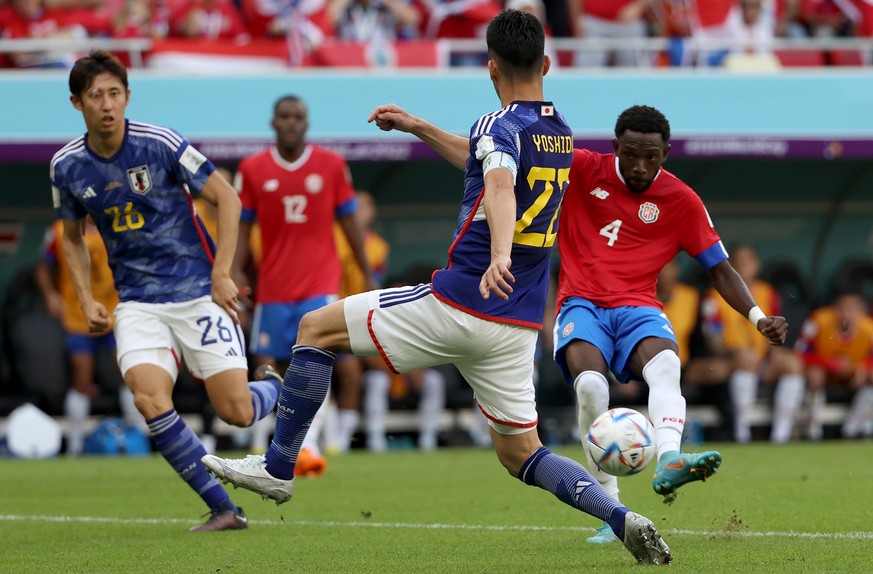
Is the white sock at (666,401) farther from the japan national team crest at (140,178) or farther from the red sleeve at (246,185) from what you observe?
the red sleeve at (246,185)

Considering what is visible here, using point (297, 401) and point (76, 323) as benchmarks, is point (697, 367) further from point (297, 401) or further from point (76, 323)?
point (297, 401)

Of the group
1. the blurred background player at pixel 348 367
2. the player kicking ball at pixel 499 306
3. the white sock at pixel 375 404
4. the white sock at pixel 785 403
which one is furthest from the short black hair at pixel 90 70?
Answer: the white sock at pixel 785 403

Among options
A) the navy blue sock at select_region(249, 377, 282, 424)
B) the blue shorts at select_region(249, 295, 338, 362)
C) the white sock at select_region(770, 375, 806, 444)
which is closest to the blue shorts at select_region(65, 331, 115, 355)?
the blue shorts at select_region(249, 295, 338, 362)

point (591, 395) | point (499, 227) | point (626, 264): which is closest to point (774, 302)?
point (626, 264)

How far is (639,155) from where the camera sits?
285 inches

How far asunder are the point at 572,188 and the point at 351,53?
25.0 feet

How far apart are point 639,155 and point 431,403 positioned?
7.59 m

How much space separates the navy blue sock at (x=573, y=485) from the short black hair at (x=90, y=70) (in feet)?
9.95

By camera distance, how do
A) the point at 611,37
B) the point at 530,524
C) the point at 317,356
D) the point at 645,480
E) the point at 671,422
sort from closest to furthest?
the point at 317,356
the point at 671,422
the point at 530,524
the point at 645,480
the point at 611,37

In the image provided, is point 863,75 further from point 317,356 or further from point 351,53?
point 317,356

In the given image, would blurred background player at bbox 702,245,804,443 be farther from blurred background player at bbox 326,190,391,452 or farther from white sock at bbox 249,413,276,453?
white sock at bbox 249,413,276,453

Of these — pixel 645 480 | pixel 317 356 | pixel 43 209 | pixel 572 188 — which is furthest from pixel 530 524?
pixel 43 209

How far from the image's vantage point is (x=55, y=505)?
9.35 metres

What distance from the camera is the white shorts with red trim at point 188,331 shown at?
25.2 feet
